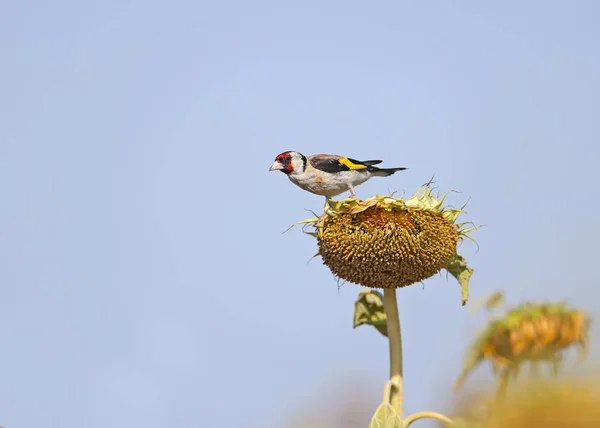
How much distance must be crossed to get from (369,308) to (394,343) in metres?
1.08

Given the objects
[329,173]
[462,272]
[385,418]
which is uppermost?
[329,173]

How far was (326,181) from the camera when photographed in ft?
47.8

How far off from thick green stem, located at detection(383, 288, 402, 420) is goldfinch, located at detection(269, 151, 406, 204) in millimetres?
5691

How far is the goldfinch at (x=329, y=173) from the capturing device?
14602mm

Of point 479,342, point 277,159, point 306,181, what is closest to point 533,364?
point 479,342

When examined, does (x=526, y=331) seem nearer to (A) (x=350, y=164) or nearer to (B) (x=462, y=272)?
(B) (x=462, y=272)

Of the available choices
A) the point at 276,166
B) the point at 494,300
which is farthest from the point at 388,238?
the point at 276,166

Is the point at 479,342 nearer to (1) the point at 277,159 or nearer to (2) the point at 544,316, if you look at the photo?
(2) the point at 544,316

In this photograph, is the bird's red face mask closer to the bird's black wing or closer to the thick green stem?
the bird's black wing

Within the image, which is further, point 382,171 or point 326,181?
point 382,171

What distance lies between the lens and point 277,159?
51.4 feet

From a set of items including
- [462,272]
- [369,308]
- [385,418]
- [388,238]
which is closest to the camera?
[385,418]

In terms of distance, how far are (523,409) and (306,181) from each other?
1311 cm

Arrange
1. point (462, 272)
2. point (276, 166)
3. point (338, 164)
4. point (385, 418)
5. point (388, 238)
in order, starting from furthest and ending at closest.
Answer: point (276, 166)
point (338, 164)
point (462, 272)
point (388, 238)
point (385, 418)
